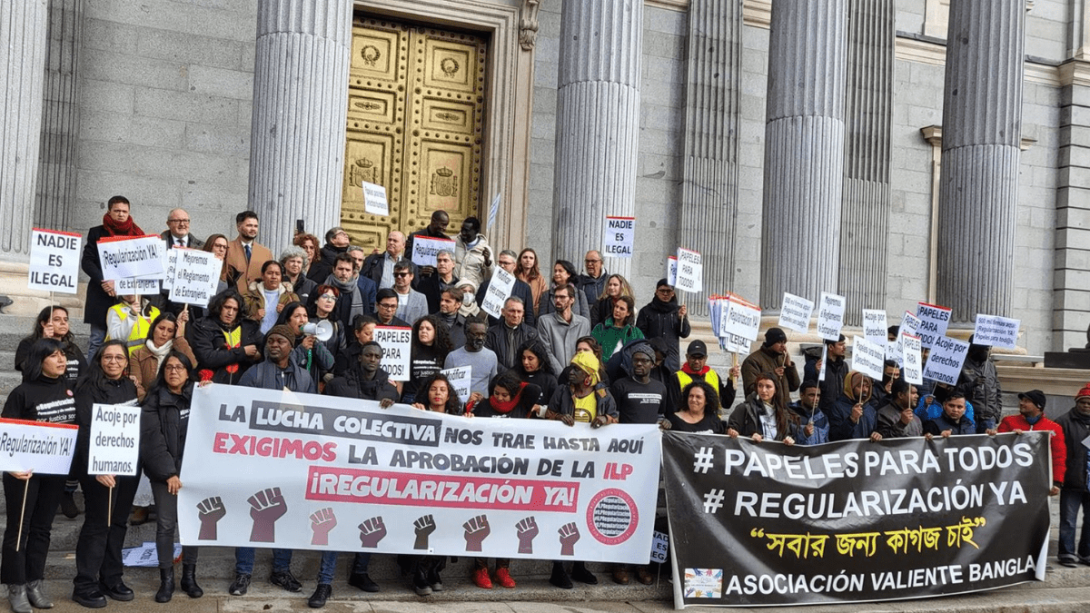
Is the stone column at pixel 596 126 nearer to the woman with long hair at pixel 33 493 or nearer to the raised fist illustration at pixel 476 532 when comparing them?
the raised fist illustration at pixel 476 532

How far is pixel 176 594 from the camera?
846 cm

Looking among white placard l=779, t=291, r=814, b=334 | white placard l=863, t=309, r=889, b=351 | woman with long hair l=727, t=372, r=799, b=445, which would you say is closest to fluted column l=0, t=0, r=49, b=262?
woman with long hair l=727, t=372, r=799, b=445

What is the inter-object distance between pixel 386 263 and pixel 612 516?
381 cm

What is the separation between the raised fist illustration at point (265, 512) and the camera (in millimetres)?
8672

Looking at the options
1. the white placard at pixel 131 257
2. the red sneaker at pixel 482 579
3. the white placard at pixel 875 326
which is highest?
the white placard at pixel 131 257

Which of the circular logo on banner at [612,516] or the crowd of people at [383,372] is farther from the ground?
the crowd of people at [383,372]

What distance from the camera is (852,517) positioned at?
10.1 metres

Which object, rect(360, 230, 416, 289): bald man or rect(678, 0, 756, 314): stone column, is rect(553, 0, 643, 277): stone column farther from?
rect(678, 0, 756, 314): stone column

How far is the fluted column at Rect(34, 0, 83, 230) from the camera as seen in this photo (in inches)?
572

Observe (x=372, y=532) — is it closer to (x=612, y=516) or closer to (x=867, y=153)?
(x=612, y=516)

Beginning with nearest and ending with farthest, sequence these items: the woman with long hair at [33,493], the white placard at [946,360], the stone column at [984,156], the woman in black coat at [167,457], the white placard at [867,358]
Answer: the woman with long hair at [33,493], the woman in black coat at [167,457], the white placard at [867,358], the white placard at [946,360], the stone column at [984,156]

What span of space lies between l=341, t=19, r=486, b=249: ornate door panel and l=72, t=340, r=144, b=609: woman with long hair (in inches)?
340

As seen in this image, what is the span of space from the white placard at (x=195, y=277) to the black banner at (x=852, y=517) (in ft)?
13.2

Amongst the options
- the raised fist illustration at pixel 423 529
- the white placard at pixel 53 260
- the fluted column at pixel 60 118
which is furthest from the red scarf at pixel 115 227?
the fluted column at pixel 60 118
